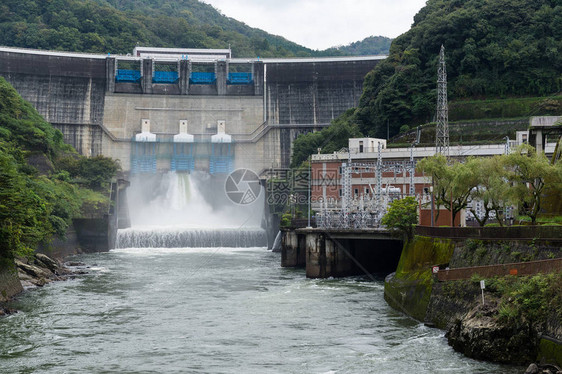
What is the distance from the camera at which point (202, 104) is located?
362 feet

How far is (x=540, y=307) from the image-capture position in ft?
79.7

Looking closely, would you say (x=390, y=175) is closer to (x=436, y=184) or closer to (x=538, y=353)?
(x=436, y=184)

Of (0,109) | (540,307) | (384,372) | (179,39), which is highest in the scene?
(179,39)

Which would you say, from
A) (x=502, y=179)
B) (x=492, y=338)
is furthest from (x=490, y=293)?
(x=502, y=179)

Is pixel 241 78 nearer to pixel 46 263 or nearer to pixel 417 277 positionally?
pixel 46 263

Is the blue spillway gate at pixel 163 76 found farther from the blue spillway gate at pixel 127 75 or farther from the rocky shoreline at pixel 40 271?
the rocky shoreline at pixel 40 271

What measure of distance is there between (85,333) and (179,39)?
119740 millimetres

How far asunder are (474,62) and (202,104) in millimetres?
39873

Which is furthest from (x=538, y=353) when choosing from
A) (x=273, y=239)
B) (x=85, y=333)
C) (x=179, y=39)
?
(x=179, y=39)

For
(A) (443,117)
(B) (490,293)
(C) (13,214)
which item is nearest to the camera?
(B) (490,293)

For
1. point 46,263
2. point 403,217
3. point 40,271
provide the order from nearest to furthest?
point 403,217
point 40,271
point 46,263

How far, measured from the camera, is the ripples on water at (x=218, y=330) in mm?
26891

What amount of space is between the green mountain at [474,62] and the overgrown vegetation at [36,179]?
3213 cm

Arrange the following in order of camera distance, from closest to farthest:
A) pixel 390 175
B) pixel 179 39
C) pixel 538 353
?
1. pixel 538 353
2. pixel 390 175
3. pixel 179 39
